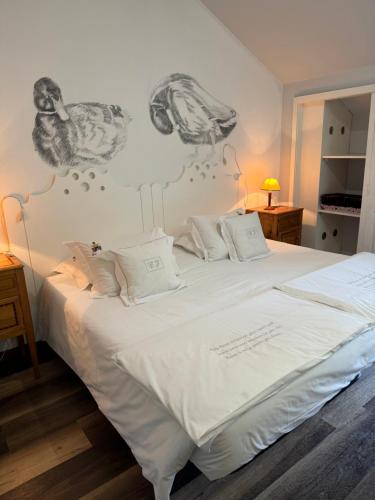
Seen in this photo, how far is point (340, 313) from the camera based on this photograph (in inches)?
70.2

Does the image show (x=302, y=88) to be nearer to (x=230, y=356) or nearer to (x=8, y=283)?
(x=230, y=356)

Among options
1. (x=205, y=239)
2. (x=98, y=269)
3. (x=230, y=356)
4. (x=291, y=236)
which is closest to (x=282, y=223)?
(x=291, y=236)

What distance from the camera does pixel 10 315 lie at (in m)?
2.09

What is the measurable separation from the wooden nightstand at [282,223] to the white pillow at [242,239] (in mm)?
613

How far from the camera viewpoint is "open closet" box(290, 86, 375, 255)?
A: 3.49 m

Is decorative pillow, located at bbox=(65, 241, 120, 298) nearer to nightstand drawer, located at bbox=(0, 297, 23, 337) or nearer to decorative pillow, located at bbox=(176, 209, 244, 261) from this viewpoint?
nightstand drawer, located at bbox=(0, 297, 23, 337)

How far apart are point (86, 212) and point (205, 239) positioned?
0.96 metres

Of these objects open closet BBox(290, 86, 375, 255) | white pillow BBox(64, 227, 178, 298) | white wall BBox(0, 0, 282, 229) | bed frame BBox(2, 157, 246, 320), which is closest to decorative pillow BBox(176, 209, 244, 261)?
bed frame BBox(2, 157, 246, 320)

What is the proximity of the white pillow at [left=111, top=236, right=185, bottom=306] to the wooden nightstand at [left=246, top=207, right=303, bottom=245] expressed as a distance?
5.28 ft

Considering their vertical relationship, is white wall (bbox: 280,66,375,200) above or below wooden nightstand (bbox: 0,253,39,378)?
above

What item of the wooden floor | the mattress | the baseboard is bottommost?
the wooden floor

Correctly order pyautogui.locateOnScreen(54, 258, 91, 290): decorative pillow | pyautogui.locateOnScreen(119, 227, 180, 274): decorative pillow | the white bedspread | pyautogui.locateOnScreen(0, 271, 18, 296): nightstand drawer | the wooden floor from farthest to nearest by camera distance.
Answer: pyautogui.locateOnScreen(119, 227, 180, 274): decorative pillow, pyautogui.locateOnScreen(54, 258, 91, 290): decorative pillow, pyautogui.locateOnScreen(0, 271, 18, 296): nightstand drawer, the white bedspread, the wooden floor

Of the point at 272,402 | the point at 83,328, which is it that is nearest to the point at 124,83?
the point at 83,328

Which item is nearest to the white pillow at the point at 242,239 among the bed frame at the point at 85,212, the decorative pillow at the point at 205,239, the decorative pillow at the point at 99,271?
the decorative pillow at the point at 205,239
